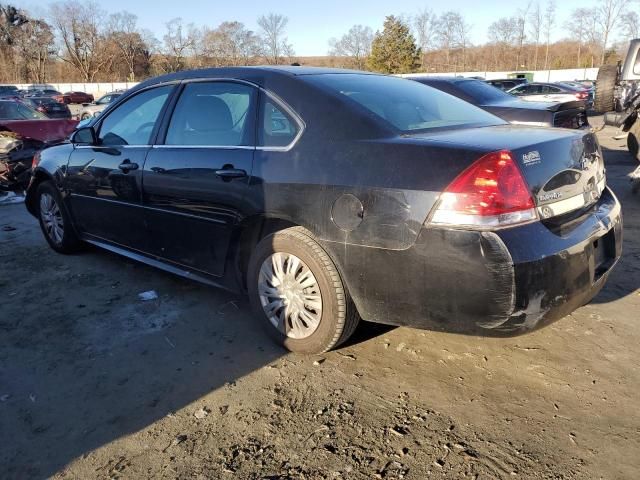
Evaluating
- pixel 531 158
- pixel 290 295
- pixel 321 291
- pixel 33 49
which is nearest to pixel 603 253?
pixel 531 158

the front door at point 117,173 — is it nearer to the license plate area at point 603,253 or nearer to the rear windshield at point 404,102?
the rear windshield at point 404,102

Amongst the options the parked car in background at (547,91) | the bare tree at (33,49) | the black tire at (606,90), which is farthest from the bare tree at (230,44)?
the black tire at (606,90)

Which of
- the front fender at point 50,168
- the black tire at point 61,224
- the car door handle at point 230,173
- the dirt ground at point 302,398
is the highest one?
the car door handle at point 230,173

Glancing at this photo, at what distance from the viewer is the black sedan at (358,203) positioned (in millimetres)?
2330

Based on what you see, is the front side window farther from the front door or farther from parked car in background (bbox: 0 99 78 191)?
parked car in background (bbox: 0 99 78 191)

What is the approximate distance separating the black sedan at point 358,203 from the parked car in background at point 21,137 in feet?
19.1

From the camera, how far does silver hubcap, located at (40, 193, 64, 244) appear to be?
5047 mm

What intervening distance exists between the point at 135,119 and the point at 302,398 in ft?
8.70

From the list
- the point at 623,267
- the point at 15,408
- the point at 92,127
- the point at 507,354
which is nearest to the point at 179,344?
the point at 15,408

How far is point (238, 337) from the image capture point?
335 cm

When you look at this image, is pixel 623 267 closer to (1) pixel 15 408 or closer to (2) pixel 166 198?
(2) pixel 166 198

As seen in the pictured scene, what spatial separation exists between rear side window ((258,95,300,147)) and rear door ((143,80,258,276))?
0.07 metres

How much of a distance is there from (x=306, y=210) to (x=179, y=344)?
4.11ft

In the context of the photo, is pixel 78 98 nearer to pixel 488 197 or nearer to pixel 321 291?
pixel 321 291
